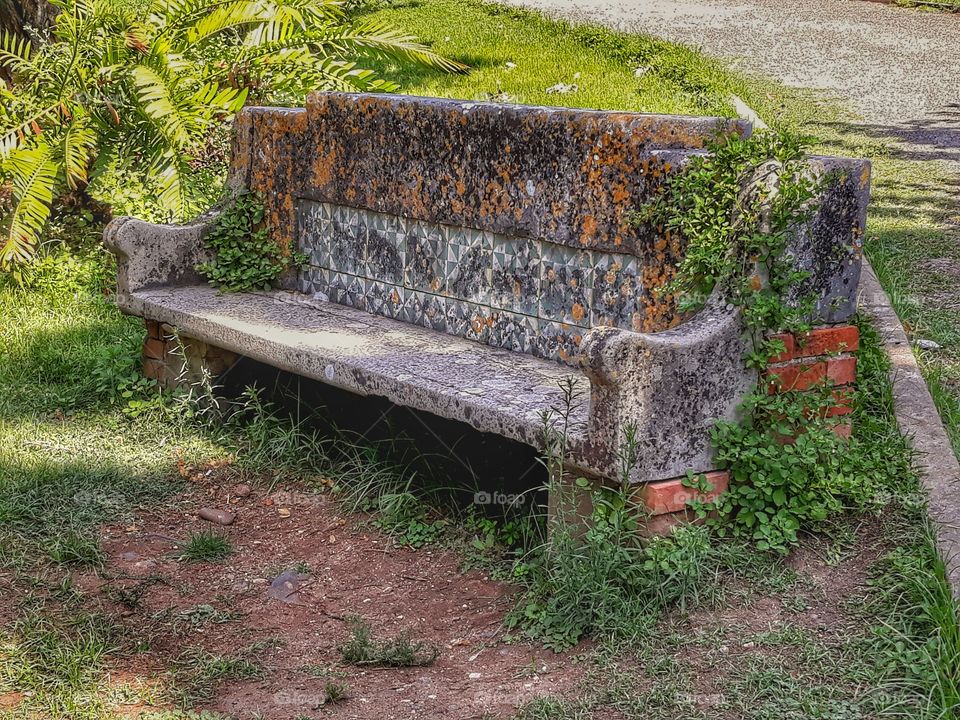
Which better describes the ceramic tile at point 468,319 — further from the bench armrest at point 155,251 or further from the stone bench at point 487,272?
the bench armrest at point 155,251

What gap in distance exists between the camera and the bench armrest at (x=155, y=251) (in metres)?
5.34

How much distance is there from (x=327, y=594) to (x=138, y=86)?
13.7ft

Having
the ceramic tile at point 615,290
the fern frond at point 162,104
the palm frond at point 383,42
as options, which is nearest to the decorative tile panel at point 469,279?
the ceramic tile at point 615,290

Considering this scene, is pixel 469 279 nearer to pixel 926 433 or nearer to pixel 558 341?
pixel 558 341

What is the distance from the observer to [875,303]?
215 inches

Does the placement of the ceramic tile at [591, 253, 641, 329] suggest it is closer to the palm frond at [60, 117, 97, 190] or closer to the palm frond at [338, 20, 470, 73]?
the palm frond at [60, 117, 97, 190]

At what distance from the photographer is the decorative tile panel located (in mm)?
4043

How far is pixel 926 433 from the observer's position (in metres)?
4.05

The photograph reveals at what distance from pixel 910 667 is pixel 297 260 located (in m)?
3.38

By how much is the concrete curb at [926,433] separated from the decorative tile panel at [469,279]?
1.09 meters

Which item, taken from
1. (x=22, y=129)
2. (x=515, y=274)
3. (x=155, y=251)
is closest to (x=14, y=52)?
(x=22, y=129)

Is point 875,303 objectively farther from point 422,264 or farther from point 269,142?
point 269,142

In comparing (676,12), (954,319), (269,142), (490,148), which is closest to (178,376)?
(269,142)

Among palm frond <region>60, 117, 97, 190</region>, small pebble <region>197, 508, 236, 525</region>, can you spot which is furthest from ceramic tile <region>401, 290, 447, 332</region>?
palm frond <region>60, 117, 97, 190</region>
